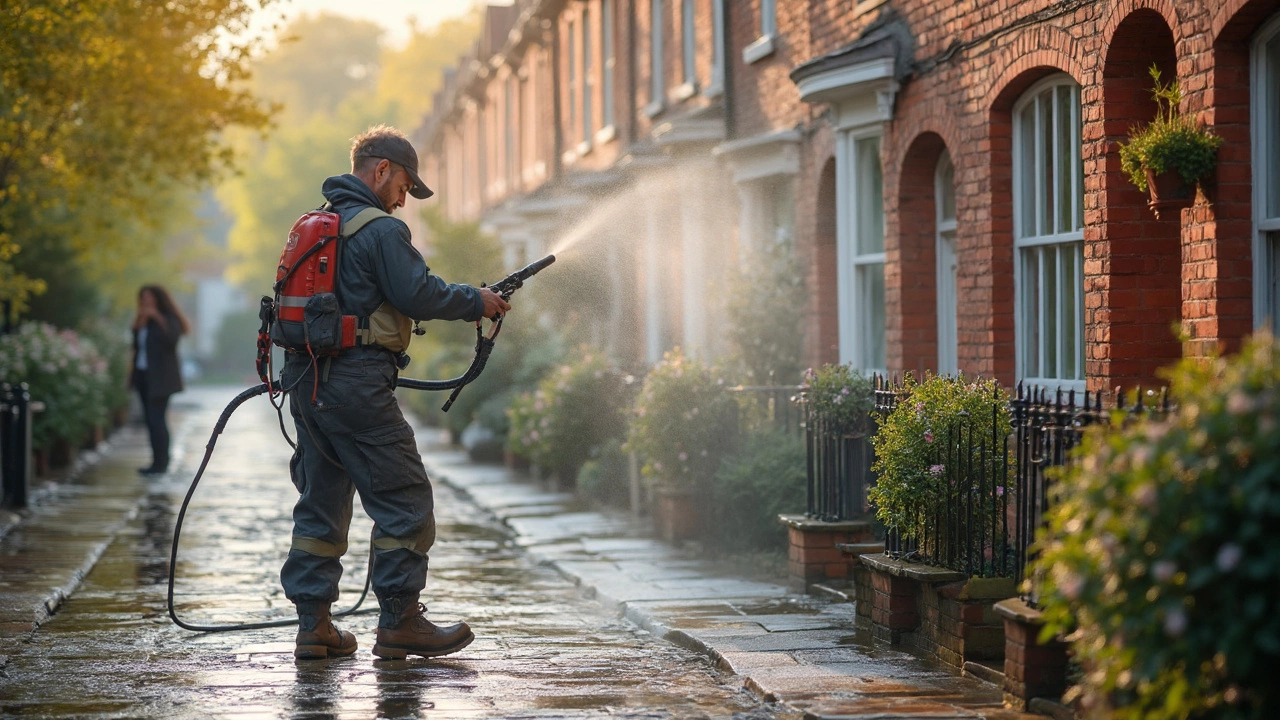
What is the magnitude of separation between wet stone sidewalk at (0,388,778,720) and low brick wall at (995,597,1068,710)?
94 cm

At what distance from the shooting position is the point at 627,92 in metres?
21.6

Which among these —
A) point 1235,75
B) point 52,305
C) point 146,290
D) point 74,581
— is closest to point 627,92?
point 146,290

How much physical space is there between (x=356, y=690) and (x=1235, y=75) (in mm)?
4611

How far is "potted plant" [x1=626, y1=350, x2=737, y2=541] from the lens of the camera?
11.8 metres

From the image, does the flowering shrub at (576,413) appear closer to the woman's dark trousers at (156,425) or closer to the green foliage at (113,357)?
the woman's dark trousers at (156,425)

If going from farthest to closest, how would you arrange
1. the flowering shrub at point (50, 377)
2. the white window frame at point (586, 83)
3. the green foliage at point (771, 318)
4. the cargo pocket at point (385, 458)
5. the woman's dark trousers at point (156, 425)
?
the white window frame at point (586, 83) < the woman's dark trousers at point (156, 425) < the flowering shrub at point (50, 377) < the green foliage at point (771, 318) < the cargo pocket at point (385, 458)

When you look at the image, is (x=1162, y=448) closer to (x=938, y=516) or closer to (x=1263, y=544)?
(x=1263, y=544)

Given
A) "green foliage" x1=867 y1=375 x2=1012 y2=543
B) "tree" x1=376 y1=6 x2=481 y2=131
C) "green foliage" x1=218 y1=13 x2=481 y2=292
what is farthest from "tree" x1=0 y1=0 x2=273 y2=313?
"tree" x1=376 y1=6 x2=481 y2=131

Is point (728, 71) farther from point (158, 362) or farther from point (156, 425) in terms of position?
point (156, 425)

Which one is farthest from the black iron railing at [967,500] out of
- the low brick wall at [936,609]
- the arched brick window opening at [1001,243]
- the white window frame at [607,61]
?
the white window frame at [607,61]

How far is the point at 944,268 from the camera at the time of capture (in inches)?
455

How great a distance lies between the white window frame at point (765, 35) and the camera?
1495cm

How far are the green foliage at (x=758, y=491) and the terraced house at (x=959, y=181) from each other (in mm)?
1234

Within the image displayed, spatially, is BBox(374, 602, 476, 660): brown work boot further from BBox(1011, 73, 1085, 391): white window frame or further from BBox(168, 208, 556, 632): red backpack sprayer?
BBox(1011, 73, 1085, 391): white window frame
